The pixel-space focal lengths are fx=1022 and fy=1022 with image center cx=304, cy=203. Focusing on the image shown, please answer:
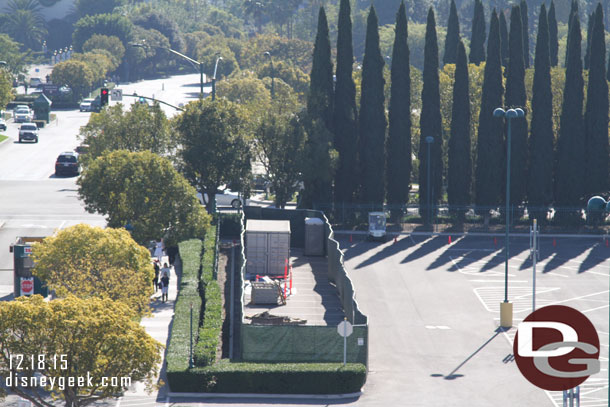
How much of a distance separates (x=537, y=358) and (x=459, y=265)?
87.1 ft

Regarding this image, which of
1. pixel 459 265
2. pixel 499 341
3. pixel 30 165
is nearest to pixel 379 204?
pixel 459 265

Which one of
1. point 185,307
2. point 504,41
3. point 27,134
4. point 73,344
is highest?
point 504,41

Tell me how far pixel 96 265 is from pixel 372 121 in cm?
3418

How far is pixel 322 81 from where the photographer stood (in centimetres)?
7081

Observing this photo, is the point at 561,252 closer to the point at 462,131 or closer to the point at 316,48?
the point at 462,131

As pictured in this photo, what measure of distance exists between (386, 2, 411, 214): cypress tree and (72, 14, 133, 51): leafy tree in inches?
4557

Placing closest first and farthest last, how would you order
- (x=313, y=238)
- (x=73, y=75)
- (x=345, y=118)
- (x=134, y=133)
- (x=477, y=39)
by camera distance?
(x=313, y=238), (x=134, y=133), (x=345, y=118), (x=477, y=39), (x=73, y=75)

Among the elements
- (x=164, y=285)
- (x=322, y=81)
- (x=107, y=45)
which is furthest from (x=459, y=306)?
(x=107, y=45)

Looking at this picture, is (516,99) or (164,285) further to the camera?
(516,99)

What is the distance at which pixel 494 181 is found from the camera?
71.0 m

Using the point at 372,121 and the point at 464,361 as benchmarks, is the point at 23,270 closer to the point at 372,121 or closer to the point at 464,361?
the point at 464,361

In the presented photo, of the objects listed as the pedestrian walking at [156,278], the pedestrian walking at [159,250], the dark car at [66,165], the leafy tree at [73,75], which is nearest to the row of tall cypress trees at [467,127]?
the pedestrian walking at [159,250]

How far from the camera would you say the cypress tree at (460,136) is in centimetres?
7094

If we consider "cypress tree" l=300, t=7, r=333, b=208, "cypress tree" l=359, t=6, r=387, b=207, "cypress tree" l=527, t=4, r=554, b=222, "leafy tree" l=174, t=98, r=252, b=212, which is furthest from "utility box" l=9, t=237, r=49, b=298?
"cypress tree" l=527, t=4, r=554, b=222
